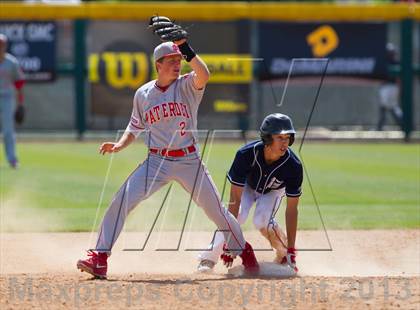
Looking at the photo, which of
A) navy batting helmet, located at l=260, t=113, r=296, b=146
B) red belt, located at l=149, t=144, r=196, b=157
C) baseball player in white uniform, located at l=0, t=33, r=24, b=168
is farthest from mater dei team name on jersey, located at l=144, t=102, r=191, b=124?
baseball player in white uniform, located at l=0, t=33, r=24, b=168

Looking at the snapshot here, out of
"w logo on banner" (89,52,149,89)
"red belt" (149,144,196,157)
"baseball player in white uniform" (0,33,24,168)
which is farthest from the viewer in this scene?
"w logo on banner" (89,52,149,89)

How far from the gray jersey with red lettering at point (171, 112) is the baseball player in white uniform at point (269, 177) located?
1.84ft

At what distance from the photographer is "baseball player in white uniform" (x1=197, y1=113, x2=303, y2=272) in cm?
773

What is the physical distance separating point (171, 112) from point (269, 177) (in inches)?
42.7

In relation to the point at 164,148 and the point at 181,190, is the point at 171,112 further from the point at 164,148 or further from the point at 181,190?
the point at 181,190

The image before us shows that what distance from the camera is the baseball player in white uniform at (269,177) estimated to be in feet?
25.4

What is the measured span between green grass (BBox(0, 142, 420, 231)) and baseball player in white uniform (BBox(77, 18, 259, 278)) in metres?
3.26

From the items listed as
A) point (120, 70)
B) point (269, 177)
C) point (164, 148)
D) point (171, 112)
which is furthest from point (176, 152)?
point (120, 70)

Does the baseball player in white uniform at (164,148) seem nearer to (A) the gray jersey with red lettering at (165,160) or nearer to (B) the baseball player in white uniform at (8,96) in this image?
(A) the gray jersey with red lettering at (165,160)

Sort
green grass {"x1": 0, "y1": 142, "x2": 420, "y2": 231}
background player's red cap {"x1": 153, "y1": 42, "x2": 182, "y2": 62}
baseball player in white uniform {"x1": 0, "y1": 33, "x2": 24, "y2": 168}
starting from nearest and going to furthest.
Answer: background player's red cap {"x1": 153, "y1": 42, "x2": 182, "y2": 62} → green grass {"x1": 0, "y1": 142, "x2": 420, "y2": 231} → baseball player in white uniform {"x1": 0, "y1": 33, "x2": 24, "y2": 168}

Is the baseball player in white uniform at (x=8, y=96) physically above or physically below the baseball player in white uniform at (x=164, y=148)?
below

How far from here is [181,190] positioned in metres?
14.3

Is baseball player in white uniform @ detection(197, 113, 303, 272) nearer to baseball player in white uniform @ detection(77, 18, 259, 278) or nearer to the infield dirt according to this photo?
the infield dirt
